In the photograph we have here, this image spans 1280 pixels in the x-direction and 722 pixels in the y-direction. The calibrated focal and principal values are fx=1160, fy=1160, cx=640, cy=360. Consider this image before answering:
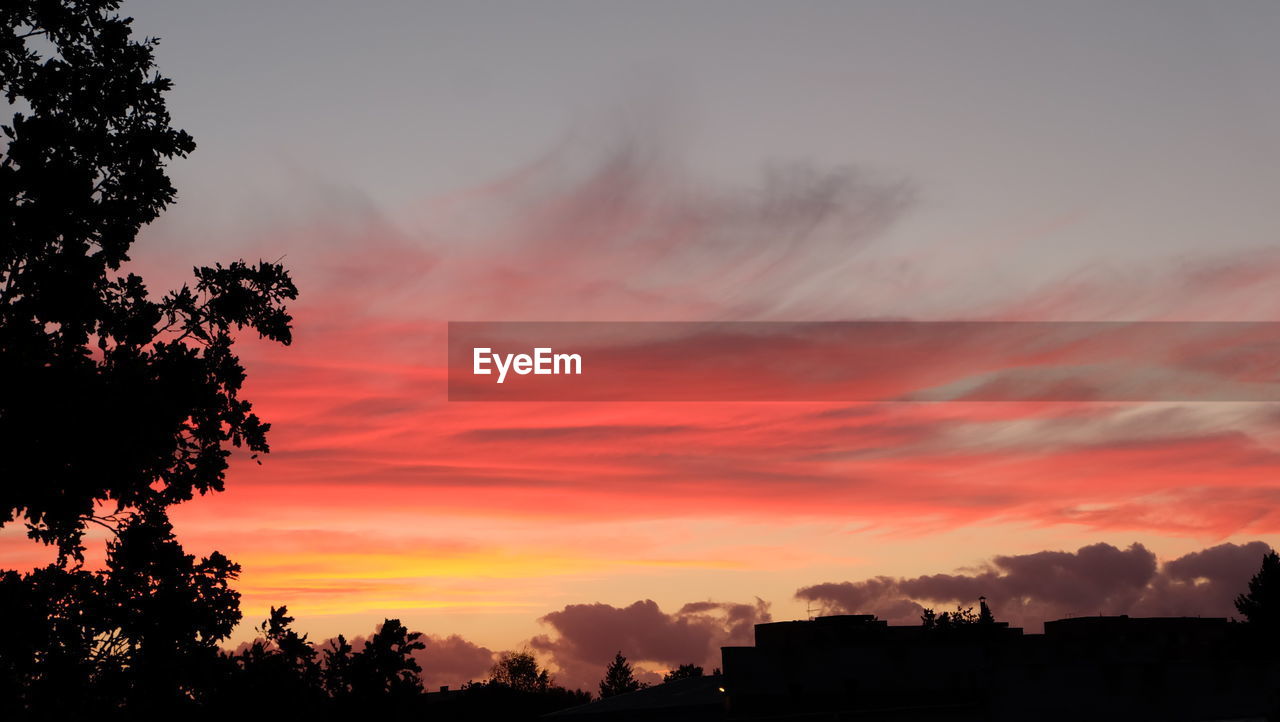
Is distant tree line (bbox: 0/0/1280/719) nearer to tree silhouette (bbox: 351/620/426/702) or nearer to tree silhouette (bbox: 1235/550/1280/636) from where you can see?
tree silhouette (bbox: 351/620/426/702)

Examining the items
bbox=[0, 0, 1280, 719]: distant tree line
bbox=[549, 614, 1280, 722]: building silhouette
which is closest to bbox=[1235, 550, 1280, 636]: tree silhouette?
bbox=[549, 614, 1280, 722]: building silhouette

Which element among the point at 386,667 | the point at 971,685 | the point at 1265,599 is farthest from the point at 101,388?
the point at 1265,599

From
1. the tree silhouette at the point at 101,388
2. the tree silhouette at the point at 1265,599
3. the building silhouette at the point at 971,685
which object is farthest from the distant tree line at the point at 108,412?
the tree silhouette at the point at 1265,599

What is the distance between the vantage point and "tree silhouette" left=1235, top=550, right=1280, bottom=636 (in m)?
141

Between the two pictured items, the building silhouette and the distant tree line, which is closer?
the distant tree line

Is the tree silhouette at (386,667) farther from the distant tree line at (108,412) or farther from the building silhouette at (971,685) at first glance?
the building silhouette at (971,685)

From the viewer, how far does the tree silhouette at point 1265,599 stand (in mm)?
141000

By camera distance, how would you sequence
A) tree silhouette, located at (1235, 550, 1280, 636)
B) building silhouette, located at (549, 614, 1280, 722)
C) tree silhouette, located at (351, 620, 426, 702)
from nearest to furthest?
tree silhouette, located at (351, 620, 426, 702), building silhouette, located at (549, 614, 1280, 722), tree silhouette, located at (1235, 550, 1280, 636)

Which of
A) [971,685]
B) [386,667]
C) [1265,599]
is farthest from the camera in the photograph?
[1265,599]

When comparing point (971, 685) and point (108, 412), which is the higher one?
point (108, 412)

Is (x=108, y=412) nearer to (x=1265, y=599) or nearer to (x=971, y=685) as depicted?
(x=971, y=685)

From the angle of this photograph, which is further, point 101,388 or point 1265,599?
point 1265,599

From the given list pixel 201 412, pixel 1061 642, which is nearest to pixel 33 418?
pixel 201 412

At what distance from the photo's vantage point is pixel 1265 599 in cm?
14350
